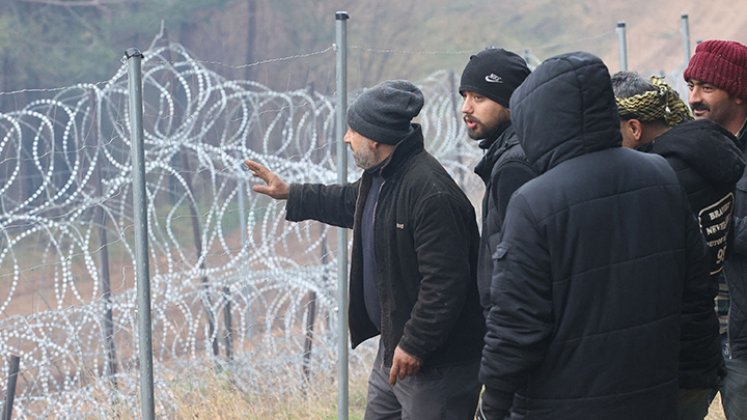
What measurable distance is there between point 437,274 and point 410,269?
5.8 inches

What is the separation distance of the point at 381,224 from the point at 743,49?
1350mm

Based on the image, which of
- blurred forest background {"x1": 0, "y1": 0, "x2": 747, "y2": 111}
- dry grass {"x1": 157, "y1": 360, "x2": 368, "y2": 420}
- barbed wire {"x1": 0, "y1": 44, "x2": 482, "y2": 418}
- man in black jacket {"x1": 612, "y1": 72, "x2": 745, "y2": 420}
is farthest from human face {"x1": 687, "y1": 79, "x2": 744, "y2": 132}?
blurred forest background {"x1": 0, "y1": 0, "x2": 747, "y2": 111}

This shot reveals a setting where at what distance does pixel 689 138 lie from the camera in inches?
132

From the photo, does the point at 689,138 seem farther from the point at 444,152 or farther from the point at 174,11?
the point at 174,11

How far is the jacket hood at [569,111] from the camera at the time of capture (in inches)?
114

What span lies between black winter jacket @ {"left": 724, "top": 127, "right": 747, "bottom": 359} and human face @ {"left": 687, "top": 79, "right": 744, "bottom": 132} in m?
0.09

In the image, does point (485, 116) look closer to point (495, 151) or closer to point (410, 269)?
point (495, 151)

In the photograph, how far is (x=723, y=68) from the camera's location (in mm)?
3785

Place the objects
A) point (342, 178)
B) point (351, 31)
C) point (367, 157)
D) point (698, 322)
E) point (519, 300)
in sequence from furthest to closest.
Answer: point (351, 31)
point (342, 178)
point (367, 157)
point (698, 322)
point (519, 300)

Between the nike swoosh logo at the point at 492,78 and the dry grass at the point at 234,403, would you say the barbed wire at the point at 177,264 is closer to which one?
the dry grass at the point at 234,403

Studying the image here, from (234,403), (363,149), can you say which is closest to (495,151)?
(363,149)

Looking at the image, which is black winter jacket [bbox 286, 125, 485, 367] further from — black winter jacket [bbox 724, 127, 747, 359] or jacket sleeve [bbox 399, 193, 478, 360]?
black winter jacket [bbox 724, 127, 747, 359]

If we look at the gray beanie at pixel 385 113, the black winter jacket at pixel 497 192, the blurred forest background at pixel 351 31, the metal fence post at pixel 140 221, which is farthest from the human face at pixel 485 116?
the blurred forest background at pixel 351 31

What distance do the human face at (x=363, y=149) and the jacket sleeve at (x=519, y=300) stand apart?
1270 millimetres
